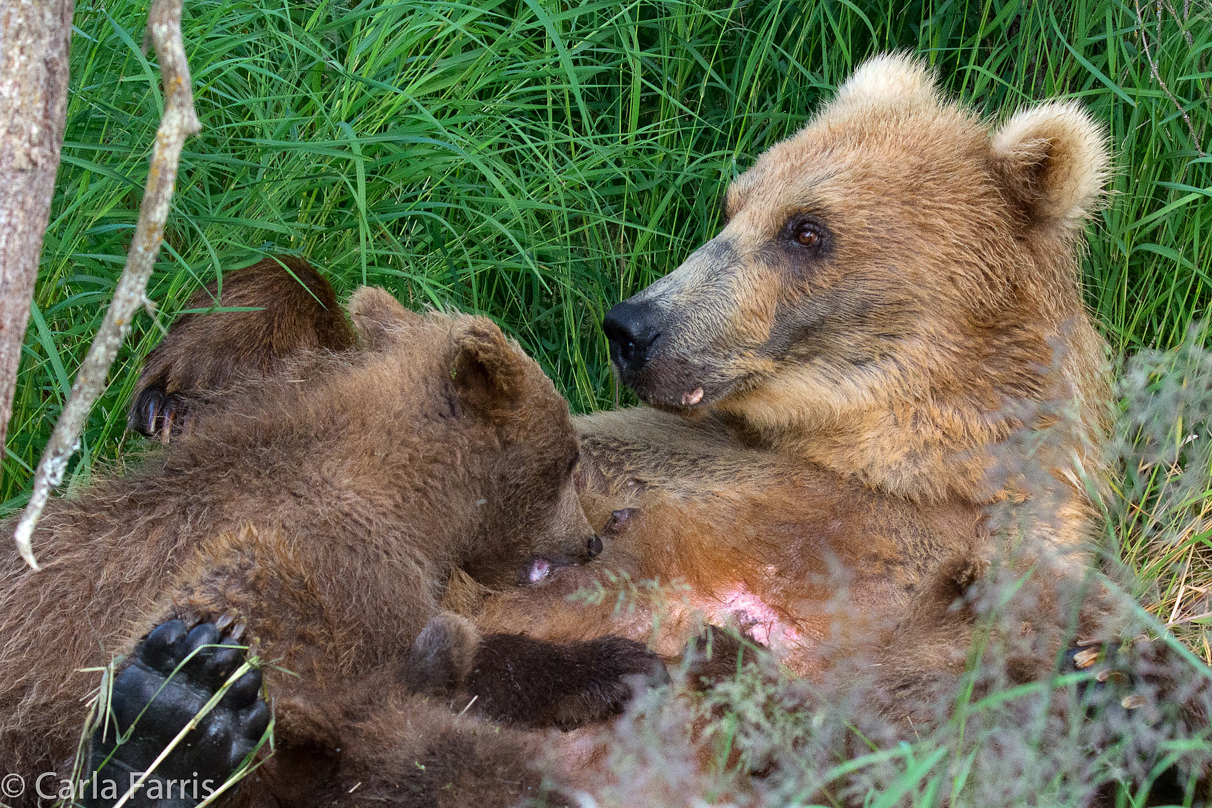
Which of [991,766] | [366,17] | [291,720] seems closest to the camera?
[991,766]

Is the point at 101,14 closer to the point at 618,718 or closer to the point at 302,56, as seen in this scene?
the point at 302,56

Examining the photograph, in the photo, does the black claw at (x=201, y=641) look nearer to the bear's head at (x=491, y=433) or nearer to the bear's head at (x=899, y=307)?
the bear's head at (x=491, y=433)

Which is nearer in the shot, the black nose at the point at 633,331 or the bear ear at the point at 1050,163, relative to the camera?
the bear ear at the point at 1050,163

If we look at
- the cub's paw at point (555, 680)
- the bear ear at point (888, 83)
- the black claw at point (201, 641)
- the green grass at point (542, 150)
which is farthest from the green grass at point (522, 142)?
the cub's paw at point (555, 680)

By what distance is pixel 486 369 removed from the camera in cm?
325

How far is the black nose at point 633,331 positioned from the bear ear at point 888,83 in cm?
112

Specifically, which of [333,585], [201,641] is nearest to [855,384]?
[333,585]

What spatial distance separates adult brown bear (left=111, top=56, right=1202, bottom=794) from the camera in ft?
11.1

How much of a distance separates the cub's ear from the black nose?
0.59 metres

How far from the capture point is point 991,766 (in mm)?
2400

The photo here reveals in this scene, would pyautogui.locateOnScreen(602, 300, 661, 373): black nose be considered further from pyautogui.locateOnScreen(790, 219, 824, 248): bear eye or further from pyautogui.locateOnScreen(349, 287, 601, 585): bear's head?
pyautogui.locateOnScreen(790, 219, 824, 248): bear eye

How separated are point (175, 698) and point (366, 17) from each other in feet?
9.75

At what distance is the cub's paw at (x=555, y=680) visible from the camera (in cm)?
289

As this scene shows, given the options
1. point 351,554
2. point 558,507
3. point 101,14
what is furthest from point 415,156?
point 351,554
